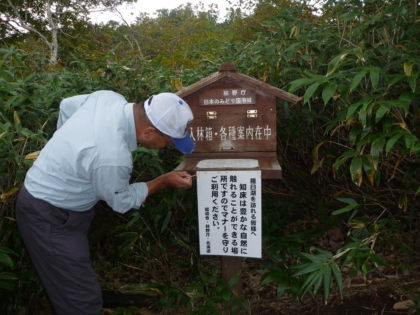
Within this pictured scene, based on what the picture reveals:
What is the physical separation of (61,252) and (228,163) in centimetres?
100

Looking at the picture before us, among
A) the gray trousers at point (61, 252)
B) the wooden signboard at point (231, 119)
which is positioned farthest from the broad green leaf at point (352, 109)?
the gray trousers at point (61, 252)

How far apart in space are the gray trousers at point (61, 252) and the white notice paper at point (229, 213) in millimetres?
655

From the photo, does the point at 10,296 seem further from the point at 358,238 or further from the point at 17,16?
the point at 17,16

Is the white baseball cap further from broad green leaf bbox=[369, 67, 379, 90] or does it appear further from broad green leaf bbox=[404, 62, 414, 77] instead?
broad green leaf bbox=[404, 62, 414, 77]

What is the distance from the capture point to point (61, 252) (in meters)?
2.21

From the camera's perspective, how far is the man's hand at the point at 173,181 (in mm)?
2289

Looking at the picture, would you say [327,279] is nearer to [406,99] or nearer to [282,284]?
[282,284]

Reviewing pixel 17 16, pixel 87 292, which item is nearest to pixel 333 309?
pixel 87 292

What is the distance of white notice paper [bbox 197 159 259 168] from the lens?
2.34 meters

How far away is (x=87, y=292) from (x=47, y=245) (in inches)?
13.3

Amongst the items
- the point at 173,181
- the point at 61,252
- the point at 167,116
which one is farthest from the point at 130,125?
the point at 61,252

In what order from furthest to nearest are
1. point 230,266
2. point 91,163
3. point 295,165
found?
1. point 295,165
2. point 230,266
3. point 91,163

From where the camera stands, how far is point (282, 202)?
10.5 feet

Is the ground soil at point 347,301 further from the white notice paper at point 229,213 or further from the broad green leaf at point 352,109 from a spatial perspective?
the broad green leaf at point 352,109
